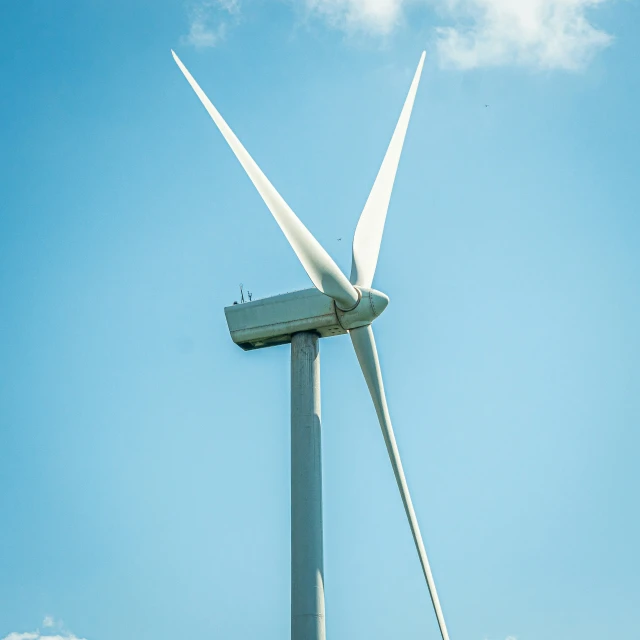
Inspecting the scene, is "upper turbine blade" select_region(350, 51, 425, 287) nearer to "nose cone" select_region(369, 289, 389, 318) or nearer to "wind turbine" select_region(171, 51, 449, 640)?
"wind turbine" select_region(171, 51, 449, 640)

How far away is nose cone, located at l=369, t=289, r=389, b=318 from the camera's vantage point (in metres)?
21.7

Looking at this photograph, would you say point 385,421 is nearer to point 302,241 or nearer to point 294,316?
point 294,316

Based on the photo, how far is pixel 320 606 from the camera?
750 inches

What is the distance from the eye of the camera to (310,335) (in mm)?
21844

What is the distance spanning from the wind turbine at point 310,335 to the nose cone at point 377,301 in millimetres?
29

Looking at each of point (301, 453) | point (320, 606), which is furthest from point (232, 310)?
point (320, 606)

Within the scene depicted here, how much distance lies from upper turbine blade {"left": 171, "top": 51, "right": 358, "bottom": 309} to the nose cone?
47 cm

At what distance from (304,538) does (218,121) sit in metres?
10.2

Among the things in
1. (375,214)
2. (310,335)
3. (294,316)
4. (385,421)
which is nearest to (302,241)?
(294,316)

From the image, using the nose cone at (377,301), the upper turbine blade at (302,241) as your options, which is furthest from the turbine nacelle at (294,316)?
the upper turbine blade at (302,241)

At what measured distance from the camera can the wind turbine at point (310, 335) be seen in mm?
19438

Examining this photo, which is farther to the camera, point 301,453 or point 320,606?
point 301,453

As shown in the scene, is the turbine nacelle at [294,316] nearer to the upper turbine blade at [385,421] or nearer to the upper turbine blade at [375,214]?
the upper turbine blade at [385,421]

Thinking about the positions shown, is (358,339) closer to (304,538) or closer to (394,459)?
(394,459)
